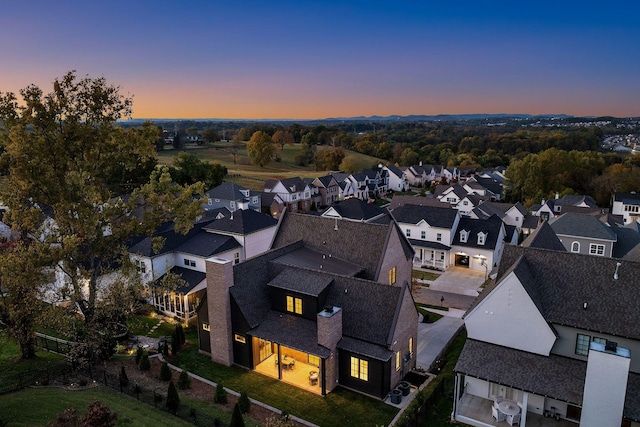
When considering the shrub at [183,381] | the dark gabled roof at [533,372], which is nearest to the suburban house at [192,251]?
the shrub at [183,381]

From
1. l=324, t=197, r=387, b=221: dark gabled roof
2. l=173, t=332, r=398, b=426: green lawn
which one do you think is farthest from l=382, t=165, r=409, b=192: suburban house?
l=173, t=332, r=398, b=426: green lawn

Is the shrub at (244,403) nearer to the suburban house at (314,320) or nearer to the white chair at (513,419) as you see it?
the suburban house at (314,320)

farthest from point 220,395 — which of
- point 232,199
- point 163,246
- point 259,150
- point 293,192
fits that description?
point 259,150

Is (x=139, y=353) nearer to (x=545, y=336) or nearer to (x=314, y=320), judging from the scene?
(x=314, y=320)

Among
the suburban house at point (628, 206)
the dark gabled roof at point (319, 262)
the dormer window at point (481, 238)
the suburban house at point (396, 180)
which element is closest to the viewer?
the dark gabled roof at point (319, 262)

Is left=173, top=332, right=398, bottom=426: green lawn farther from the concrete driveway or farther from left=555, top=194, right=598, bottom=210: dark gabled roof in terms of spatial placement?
left=555, top=194, right=598, bottom=210: dark gabled roof

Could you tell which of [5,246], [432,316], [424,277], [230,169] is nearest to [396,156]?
[230,169]
